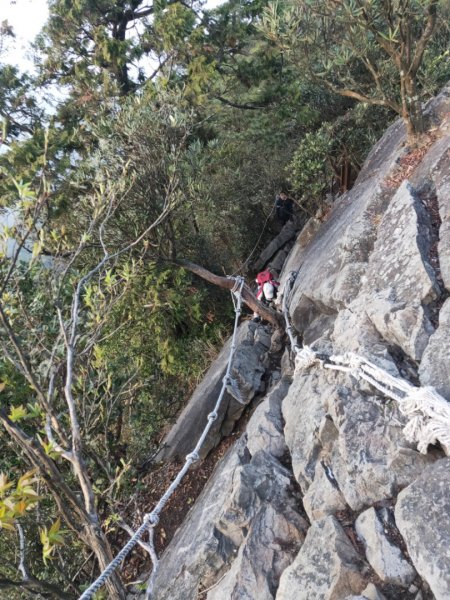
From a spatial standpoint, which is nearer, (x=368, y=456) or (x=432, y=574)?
(x=432, y=574)

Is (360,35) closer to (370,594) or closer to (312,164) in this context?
(312,164)

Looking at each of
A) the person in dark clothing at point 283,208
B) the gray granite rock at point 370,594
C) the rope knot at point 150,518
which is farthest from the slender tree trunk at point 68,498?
the person in dark clothing at point 283,208

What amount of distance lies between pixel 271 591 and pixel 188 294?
838 cm

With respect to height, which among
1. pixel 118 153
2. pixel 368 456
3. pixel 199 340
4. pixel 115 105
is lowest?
pixel 368 456

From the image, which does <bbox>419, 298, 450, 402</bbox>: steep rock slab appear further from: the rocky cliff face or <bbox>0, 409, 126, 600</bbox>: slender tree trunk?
<bbox>0, 409, 126, 600</bbox>: slender tree trunk

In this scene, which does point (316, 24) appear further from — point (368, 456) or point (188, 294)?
point (368, 456)

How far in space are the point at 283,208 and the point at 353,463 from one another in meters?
10.3

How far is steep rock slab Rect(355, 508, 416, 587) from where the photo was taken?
324 cm

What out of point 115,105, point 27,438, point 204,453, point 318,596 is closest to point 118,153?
point 115,105

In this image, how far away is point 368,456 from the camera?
13.0ft

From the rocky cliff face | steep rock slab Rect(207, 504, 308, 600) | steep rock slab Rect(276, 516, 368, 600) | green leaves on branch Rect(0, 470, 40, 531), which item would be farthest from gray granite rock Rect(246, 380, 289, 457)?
green leaves on branch Rect(0, 470, 40, 531)

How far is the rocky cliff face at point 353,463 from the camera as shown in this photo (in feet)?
11.1

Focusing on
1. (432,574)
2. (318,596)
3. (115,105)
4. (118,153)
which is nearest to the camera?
(432,574)

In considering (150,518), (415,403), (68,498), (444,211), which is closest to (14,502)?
(68,498)
